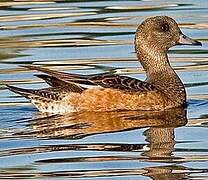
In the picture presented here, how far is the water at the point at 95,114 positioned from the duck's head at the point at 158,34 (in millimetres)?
571

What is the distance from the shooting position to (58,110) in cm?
1459

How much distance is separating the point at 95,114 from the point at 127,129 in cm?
112

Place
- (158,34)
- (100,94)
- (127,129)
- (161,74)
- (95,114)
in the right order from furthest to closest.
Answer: (158,34) → (161,74) → (100,94) → (95,114) → (127,129)

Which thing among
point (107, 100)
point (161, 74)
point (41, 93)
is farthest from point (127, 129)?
point (161, 74)

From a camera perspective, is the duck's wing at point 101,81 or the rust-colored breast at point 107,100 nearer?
the duck's wing at point 101,81

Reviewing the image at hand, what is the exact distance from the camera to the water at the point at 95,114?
456 inches

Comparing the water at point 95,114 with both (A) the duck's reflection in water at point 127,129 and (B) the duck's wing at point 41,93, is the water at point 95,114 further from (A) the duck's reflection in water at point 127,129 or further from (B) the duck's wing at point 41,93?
(B) the duck's wing at point 41,93

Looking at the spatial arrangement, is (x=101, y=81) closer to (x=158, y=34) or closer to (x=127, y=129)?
(x=127, y=129)

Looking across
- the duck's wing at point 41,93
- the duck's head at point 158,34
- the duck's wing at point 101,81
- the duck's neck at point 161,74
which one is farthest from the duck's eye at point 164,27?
the duck's wing at point 41,93

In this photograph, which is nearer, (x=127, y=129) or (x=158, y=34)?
(x=127, y=129)

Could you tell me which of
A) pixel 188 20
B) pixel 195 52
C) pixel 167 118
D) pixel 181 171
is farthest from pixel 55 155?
pixel 188 20

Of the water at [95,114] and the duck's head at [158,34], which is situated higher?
the duck's head at [158,34]

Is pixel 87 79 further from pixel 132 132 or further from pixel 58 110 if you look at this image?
pixel 132 132

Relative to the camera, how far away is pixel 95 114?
47.7 feet
